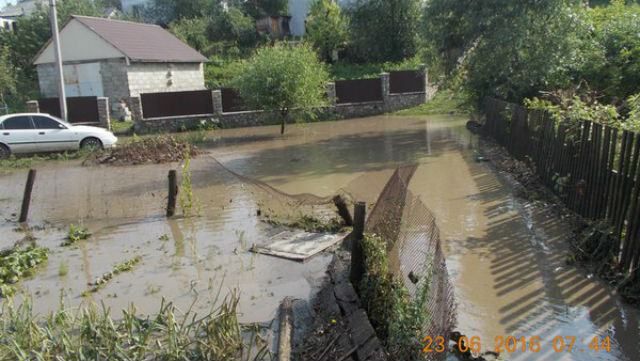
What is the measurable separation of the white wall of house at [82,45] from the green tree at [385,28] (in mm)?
17635

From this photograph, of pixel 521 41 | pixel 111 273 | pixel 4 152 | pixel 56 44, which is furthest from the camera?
pixel 56 44

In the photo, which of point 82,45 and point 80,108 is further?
point 82,45

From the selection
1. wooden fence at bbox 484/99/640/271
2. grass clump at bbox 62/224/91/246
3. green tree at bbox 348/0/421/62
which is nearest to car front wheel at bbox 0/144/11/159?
grass clump at bbox 62/224/91/246

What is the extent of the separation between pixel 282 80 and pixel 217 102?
19.9 feet

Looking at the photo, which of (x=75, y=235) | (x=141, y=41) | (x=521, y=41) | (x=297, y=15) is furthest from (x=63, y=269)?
(x=297, y=15)

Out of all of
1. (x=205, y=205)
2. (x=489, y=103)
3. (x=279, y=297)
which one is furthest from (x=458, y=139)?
(x=279, y=297)

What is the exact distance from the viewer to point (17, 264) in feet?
23.2

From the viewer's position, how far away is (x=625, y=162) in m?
6.12

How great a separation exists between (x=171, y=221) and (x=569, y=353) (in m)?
6.79

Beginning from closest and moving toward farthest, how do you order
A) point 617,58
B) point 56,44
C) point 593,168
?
1. point 593,168
2. point 617,58
3. point 56,44

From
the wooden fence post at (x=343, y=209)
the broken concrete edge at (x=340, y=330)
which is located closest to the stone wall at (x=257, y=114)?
the wooden fence post at (x=343, y=209)

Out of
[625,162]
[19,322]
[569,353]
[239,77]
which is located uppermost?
[239,77]

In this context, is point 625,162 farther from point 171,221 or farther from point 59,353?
point 171,221

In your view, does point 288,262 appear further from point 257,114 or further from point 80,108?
point 80,108
